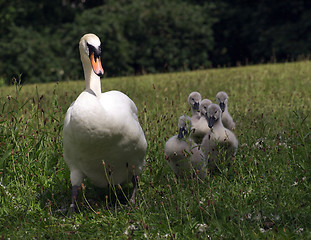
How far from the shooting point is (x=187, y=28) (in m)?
25.5

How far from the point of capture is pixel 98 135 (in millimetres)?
4078

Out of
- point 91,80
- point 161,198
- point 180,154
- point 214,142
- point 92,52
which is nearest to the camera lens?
point 92,52

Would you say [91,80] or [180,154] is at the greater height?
[91,80]

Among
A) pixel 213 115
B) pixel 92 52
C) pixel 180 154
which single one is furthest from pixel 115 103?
pixel 213 115

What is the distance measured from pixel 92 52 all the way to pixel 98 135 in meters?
0.84

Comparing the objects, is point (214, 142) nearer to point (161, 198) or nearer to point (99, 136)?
point (161, 198)

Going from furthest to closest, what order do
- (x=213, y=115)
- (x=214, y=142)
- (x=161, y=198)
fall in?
(x=213, y=115), (x=214, y=142), (x=161, y=198)

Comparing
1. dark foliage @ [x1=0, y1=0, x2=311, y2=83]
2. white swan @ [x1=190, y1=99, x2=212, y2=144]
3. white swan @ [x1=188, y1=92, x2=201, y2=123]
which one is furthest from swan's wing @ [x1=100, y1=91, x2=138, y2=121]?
dark foliage @ [x1=0, y1=0, x2=311, y2=83]

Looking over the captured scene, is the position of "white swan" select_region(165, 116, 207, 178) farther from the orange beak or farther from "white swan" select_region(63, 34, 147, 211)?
the orange beak

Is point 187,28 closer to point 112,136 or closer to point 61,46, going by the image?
point 61,46

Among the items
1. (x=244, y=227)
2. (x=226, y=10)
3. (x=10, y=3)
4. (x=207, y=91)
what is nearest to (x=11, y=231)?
(x=244, y=227)

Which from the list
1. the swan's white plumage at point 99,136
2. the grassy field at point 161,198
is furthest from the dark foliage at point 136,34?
the swan's white plumage at point 99,136

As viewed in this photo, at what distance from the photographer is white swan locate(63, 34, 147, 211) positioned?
4066 millimetres

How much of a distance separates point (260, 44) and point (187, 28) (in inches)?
179
